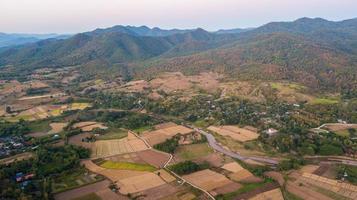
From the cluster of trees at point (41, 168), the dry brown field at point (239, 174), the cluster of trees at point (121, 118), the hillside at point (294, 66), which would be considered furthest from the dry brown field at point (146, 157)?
the hillside at point (294, 66)

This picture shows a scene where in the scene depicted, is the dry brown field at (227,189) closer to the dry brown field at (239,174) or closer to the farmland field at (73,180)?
the dry brown field at (239,174)

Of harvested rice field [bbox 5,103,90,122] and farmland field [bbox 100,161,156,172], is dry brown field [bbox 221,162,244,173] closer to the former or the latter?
farmland field [bbox 100,161,156,172]

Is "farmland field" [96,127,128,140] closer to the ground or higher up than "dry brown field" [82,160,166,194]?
closer to the ground

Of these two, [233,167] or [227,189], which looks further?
[233,167]

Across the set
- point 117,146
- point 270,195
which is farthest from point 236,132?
point 270,195

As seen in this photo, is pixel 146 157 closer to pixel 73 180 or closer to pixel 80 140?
pixel 73 180

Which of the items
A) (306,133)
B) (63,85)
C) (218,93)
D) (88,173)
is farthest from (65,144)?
(63,85)

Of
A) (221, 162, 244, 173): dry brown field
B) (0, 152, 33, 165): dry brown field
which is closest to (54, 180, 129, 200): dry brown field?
(0, 152, 33, 165): dry brown field
